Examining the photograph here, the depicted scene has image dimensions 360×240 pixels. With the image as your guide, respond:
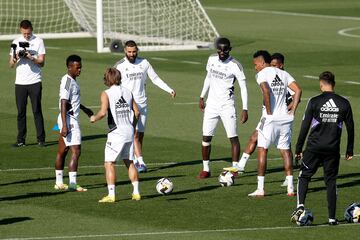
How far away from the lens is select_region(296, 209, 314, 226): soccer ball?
60.6ft

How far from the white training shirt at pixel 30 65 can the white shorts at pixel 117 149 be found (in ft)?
25.4

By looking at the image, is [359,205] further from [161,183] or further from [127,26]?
[127,26]

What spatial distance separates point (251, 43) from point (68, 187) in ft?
90.2

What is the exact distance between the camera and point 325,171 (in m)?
18.8

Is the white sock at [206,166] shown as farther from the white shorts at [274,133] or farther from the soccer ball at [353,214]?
the soccer ball at [353,214]

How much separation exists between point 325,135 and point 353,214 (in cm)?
128

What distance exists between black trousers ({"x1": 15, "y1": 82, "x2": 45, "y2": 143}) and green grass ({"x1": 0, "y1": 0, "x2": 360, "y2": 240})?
1.13 feet

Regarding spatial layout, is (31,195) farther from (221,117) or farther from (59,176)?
(221,117)

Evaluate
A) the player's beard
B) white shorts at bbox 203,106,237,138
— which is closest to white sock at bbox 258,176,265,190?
white shorts at bbox 203,106,237,138

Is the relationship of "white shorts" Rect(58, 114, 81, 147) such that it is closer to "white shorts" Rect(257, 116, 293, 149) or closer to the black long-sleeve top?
"white shorts" Rect(257, 116, 293, 149)

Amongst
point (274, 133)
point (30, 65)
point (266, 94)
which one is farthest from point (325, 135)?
point (30, 65)

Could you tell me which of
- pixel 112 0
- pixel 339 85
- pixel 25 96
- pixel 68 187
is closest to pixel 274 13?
pixel 112 0

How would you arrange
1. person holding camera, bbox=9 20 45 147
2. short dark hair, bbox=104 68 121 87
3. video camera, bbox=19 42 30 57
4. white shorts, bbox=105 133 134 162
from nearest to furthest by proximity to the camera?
short dark hair, bbox=104 68 121 87 → white shorts, bbox=105 133 134 162 → video camera, bbox=19 42 30 57 → person holding camera, bbox=9 20 45 147

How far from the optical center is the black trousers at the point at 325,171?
1859cm
